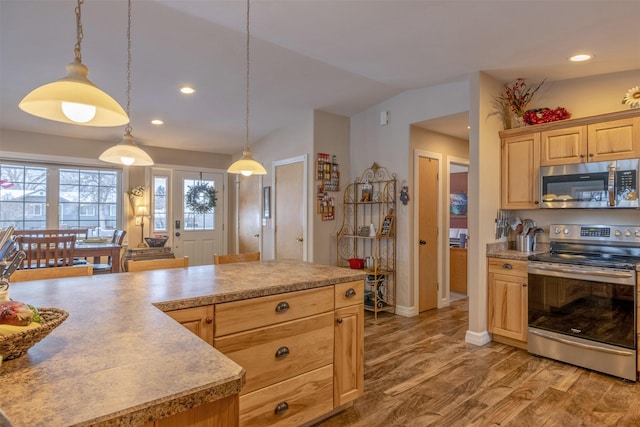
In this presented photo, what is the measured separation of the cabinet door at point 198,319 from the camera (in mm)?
1596

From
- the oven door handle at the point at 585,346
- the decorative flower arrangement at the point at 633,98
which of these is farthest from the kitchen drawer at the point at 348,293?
the decorative flower arrangement at the point at 633,98

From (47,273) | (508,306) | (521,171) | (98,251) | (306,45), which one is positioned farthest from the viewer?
(98,251)

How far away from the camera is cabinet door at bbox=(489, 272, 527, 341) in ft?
10.8

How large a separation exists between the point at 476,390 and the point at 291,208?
10.5ft

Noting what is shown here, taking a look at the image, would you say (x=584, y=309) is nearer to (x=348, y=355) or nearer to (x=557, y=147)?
(x=557, y=147)

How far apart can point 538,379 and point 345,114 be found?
12.1 ft

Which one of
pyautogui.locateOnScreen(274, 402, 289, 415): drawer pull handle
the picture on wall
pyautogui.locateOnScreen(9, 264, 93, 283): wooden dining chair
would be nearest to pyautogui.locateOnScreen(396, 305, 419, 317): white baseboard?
pyautogui.locateOnScreen(274, 402, 289, 415): drawer pull handle

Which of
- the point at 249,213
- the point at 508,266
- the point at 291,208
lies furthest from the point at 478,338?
the point at 249,213

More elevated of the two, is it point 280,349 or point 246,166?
point 246,166

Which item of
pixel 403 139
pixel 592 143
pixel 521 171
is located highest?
pixel 403 139

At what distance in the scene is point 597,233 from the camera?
10.7ft

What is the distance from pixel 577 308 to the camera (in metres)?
2.96

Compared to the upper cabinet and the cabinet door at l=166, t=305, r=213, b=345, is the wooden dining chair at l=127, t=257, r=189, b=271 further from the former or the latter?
the upper cabinet

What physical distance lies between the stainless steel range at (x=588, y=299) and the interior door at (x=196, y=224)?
5288mm
